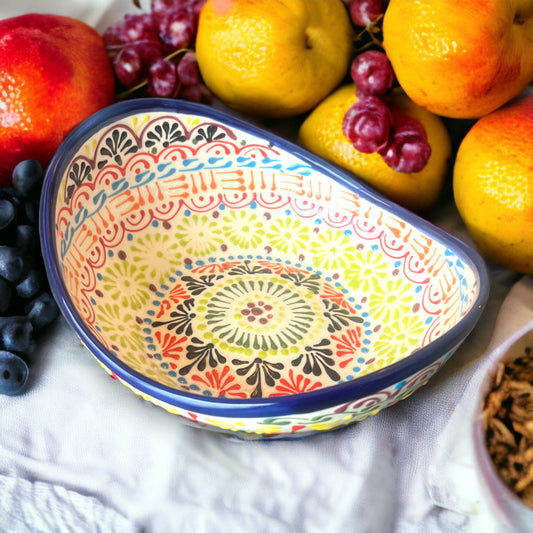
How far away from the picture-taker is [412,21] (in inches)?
19.3

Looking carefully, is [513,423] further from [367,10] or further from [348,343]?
[367,10]

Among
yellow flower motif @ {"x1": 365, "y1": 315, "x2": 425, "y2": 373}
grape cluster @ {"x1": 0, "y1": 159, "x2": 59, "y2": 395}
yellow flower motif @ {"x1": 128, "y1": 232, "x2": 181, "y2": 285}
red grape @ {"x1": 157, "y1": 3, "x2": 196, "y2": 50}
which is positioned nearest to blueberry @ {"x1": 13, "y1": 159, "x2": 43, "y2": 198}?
grape cluster @ {"x1": 0, "y1": 159, "x2": 59, "y2": 395}

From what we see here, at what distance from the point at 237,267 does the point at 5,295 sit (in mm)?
205

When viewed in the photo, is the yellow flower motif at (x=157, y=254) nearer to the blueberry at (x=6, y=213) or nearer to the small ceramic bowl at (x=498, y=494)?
the blueberry at (x=6, y=213)

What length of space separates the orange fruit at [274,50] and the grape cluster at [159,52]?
3cm

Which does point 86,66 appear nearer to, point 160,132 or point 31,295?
point 160,132

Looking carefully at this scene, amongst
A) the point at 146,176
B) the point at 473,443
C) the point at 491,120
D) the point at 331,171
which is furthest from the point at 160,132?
the point at 473,443

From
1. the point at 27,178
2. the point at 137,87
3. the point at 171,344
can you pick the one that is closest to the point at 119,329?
the point at 171,344

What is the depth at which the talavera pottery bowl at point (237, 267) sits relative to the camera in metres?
0.47

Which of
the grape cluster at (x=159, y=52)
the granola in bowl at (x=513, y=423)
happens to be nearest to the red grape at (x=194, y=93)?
the grape cluster at (x=159, y=52)

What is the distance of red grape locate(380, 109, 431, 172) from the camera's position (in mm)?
537

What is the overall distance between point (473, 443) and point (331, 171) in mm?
334

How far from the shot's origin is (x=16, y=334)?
1.57 ft

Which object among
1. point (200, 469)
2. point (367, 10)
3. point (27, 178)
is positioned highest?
point (367, 10)
